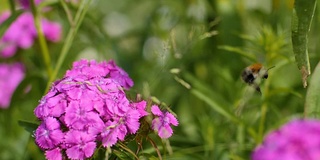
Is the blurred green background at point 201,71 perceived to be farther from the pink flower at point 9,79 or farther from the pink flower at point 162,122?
the pink flower at point 162,122

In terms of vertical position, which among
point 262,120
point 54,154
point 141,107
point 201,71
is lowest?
point 54,154

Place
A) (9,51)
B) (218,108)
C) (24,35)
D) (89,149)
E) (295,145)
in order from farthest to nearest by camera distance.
Answer: (9,51) < (24,35) < (218,108) < (89,149) < (295,145)

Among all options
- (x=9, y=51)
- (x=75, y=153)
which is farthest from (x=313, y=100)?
(x=9, y=51)

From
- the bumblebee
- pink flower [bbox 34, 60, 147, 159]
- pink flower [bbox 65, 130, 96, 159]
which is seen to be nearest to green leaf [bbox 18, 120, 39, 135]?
pink flower [bbox 34, 60, 147, 159]

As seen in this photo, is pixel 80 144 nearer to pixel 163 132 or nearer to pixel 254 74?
pixel 163 132

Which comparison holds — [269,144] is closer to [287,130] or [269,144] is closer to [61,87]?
[287,130]

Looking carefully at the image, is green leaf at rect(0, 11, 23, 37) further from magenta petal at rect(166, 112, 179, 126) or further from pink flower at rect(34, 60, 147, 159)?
magenta petal at rect(166, 112, 179, 126)

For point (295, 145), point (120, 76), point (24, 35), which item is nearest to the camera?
point (295, 145)
